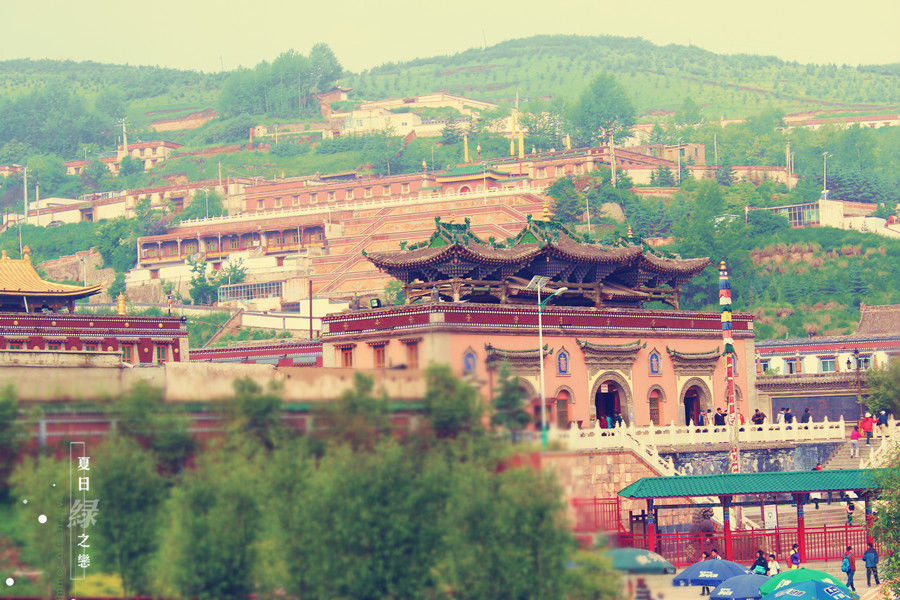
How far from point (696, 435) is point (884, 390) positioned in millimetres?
15093

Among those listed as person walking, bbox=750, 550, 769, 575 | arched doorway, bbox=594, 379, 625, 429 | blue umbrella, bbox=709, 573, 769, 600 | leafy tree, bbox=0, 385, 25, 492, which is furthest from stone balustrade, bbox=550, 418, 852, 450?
leafy tree, bbox=0, 385, 25, 492

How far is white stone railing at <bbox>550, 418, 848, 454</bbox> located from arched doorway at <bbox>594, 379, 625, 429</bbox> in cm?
232

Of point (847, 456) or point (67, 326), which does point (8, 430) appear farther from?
point (67, 326)

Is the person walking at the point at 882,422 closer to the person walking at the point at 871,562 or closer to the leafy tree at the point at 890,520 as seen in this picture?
the person walking at the point at 871,562

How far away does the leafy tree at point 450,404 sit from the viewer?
16062 mm

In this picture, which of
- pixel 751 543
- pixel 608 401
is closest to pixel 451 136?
pixel 608 401

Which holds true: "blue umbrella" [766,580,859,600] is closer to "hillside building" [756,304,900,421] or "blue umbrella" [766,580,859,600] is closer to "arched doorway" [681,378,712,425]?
"arched doorway" [681,378,712,425]

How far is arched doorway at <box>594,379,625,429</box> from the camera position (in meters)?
53.1

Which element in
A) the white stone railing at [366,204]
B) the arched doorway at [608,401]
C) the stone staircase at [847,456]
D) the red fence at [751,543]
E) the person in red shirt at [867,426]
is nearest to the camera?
the red fence at [751,543]

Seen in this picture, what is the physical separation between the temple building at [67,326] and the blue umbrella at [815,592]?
37.8 m

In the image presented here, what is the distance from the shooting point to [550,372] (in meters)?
50.0

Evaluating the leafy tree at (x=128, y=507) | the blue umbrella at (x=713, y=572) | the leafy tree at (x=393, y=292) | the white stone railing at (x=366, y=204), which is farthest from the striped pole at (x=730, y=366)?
the white stone railing at (x=366, y=204)

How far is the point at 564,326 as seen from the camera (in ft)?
167

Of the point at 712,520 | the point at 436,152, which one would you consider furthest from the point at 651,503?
the point at 436,152
